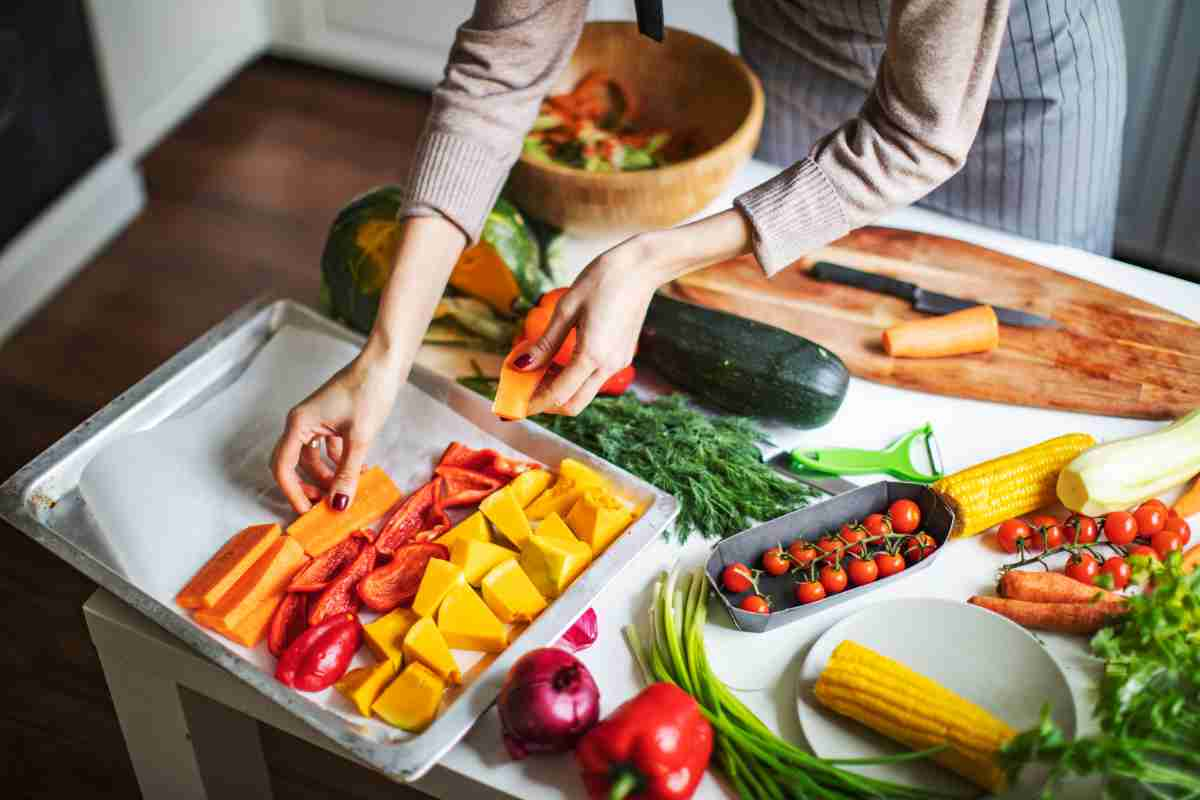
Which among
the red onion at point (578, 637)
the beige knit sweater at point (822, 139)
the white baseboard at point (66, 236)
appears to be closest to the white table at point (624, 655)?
the red onion at point (578, 637)

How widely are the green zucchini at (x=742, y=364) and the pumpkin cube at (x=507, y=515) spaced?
0.43 metres

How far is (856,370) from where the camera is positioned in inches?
75.0

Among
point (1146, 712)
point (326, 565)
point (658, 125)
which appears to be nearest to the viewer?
point (1146, 712)

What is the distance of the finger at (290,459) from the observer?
5.29 feet

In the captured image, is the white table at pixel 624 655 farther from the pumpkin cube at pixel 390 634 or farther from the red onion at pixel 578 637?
the pumpkin cube at pixel 390 634

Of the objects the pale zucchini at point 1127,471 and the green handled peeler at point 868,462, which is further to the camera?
the green handled peeler at point 868,462

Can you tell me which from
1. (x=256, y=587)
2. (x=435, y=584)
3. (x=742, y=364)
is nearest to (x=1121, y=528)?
(x=742, y=364)

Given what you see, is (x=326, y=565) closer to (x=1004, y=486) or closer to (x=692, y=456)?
(x=692, y=456)

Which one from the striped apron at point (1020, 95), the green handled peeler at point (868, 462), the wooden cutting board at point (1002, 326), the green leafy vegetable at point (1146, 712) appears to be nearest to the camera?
the green leafy vegetable at point (1146, 712)

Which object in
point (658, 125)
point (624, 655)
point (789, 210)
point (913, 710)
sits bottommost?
point (624, 655)

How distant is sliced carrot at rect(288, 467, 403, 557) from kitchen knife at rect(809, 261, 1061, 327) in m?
0.87

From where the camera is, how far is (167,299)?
12.1 feet

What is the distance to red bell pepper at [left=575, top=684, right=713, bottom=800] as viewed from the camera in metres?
1.23

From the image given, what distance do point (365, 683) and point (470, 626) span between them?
5.5 inches
